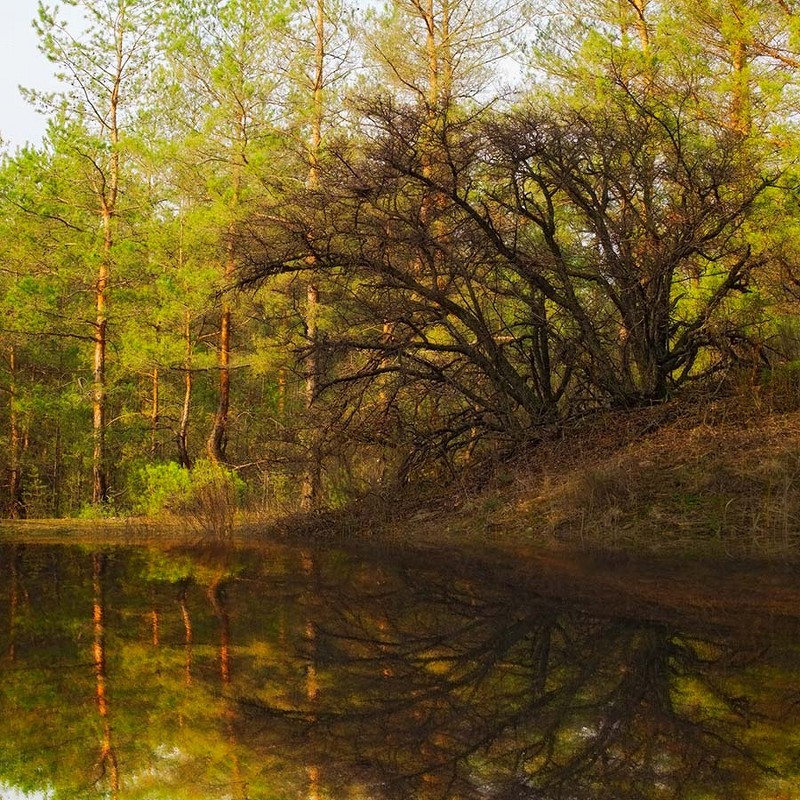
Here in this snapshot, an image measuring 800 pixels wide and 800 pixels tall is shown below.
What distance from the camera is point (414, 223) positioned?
15.2 m

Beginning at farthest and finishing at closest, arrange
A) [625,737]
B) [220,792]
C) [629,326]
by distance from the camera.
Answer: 1. [629,326]
2. [625,737]
3. [220,792]

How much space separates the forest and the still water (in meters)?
7.20

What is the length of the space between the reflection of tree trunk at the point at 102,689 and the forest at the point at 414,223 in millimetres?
6857

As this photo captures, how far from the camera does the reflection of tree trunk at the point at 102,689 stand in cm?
464

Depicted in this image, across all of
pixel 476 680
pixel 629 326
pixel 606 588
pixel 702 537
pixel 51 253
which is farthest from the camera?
pixel 51 253

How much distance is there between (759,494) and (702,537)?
93 cm

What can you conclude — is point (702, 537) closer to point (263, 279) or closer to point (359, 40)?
point (263, 279)

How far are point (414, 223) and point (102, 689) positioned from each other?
10.3 metres

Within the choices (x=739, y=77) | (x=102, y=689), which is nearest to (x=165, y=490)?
(x=102, y=689)

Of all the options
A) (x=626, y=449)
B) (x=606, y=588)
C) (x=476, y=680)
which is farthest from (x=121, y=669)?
(x=626, y=449)

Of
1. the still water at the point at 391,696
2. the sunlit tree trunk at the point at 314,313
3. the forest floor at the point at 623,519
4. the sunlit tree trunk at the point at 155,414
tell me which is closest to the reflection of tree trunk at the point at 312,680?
the still water at the point at 391,696

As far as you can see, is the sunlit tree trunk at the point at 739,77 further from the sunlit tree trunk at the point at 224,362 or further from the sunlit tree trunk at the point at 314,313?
the sunlit tree trunk at the point at 224,362

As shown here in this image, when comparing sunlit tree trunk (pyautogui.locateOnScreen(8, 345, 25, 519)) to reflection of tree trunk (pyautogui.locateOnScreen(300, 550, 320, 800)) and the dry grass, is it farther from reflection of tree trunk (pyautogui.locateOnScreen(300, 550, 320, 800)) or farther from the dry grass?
reflection of tree trunk (pyautogui.locateOnScreen(300, 550, 320, 800))

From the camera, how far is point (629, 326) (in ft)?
52.4
